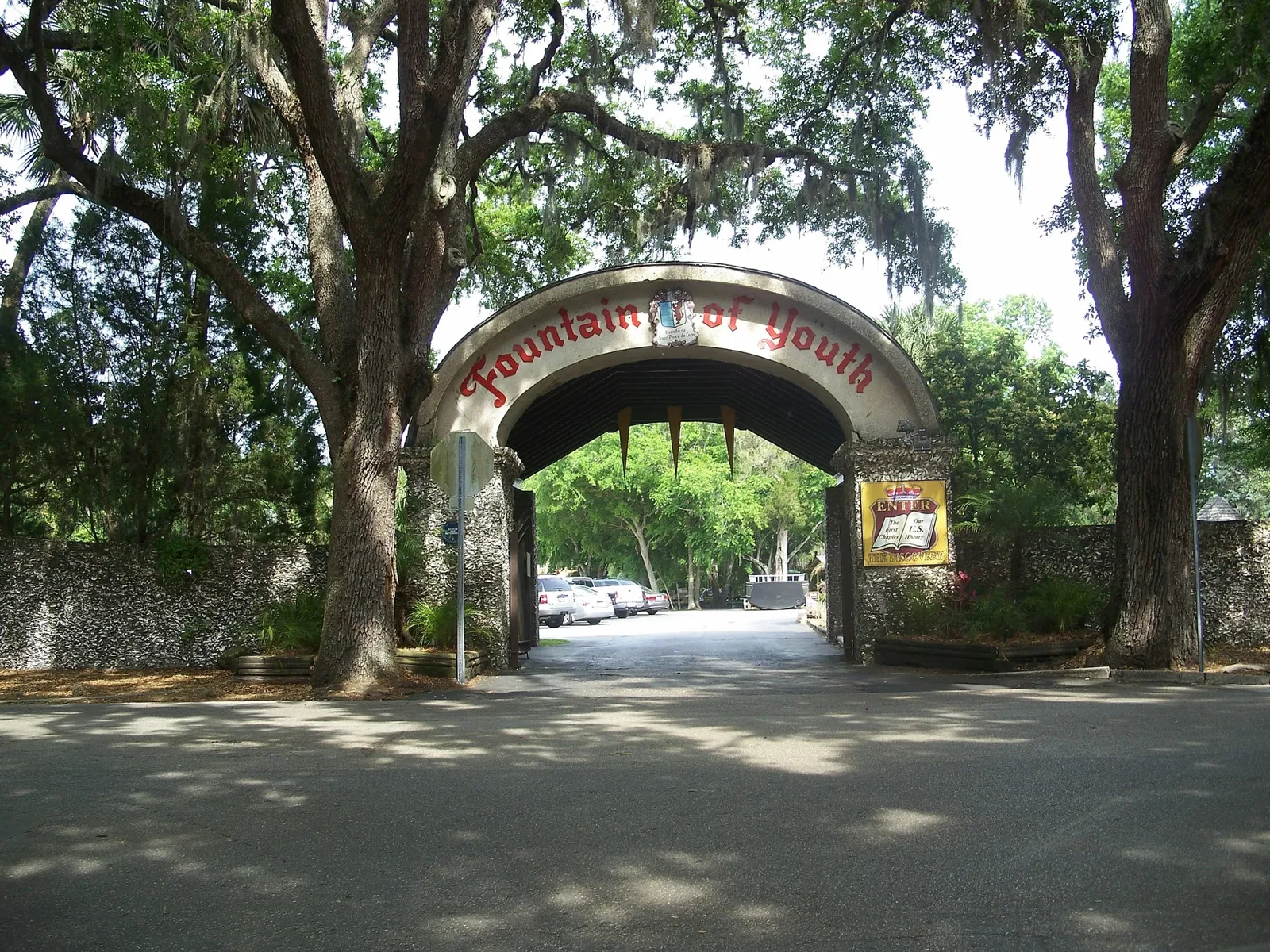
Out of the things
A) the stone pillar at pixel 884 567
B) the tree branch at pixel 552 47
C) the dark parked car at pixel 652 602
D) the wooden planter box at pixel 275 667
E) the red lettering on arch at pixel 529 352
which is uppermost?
the tree branch at pixel 552 47

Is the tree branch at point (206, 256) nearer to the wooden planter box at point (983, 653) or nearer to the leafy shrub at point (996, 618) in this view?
the wooden planter box at point (983, 653)

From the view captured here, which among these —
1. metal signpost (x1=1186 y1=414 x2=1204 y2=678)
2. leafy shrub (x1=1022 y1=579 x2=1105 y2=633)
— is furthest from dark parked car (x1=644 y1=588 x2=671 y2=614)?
metal signpost (x1=1186 y1=414 x2=1204 y2=678)

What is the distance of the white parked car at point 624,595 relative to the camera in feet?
151

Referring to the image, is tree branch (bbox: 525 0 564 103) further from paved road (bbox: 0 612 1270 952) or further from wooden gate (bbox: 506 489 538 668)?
paved road (bbox: 0 612 1270 952)

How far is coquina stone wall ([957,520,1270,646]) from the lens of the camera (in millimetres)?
14875

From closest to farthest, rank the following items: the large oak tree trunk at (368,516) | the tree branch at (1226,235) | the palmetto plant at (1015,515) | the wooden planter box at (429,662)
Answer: the tree branch at (1226,235) < the large oak tree trunk at (368,516) < the wooden planter box at (429,662) < the palmetto plant at (1015,515)

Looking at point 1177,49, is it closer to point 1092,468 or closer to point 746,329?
point 746,329

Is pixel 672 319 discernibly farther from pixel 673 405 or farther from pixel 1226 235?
pixel 1226 235

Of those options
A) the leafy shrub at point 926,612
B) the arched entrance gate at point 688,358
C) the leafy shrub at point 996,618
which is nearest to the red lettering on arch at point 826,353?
the arched entrance gate at point 688,358

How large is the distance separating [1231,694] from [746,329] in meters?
8.31

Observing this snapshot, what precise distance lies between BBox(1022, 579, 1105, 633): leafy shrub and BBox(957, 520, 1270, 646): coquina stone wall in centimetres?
74

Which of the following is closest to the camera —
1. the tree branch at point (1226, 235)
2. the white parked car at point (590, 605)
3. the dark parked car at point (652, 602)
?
the tree branch at point (1226, 235)

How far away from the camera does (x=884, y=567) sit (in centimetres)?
1573

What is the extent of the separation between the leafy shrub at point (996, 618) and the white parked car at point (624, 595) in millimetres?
30634
